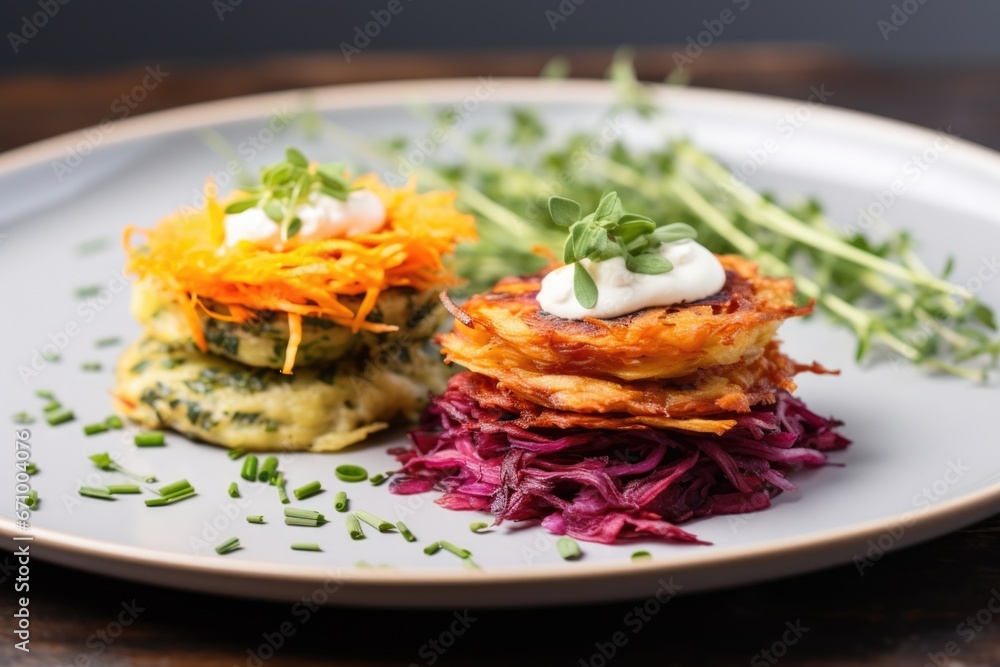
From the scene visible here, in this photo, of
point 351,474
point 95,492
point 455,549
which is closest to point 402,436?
point 351,474

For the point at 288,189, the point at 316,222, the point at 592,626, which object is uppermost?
the point at 288,189

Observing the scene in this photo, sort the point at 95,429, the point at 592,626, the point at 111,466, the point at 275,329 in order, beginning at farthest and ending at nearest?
the point at 95,429 < the point at 275,329 < the point at 111,466 < the point at 592,626

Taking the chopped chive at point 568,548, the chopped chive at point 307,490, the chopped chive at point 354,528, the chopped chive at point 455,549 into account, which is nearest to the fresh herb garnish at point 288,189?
the chopped chive at point 307,490

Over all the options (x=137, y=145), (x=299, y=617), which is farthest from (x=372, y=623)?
(x=137, y=145)

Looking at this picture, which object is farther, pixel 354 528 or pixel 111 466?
pixel 111 466

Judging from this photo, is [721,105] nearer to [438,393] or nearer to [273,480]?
[438,393]

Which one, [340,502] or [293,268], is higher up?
[293,268]

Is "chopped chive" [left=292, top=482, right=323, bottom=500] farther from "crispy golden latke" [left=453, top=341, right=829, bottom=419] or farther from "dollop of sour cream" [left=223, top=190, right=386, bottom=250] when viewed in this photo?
"dollop of sour cream" [left=223, top=190, right=386, bottom=250]

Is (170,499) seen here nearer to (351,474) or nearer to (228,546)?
(228,546)
